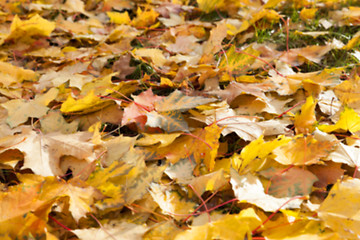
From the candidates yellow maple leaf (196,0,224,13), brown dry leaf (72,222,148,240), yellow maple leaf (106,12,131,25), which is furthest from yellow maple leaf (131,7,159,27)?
brown dry leaf (72,222,148,240)

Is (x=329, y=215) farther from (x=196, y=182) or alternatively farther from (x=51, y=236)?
(x=51, y=236)

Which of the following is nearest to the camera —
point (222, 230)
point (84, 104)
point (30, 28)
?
point (222, 230)

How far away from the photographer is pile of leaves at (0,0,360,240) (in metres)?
0.71

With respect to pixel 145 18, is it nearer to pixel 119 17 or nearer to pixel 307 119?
pixel 119 17

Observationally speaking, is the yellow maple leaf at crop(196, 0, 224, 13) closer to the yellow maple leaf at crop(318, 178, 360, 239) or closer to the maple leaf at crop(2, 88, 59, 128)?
the maple leaf at crop(2, 88, 59, 128)

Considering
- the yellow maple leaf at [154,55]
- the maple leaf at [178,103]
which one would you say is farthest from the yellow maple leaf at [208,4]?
the maple leaf at [178,103]

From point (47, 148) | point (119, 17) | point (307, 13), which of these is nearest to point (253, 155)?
point (47, 148)

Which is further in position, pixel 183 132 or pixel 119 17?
pixel 119 17

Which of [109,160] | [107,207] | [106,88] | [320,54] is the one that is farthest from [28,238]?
[320,54]

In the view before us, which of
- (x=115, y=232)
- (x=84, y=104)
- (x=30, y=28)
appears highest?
(x=30, y=28)

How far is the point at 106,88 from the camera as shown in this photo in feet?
3.63

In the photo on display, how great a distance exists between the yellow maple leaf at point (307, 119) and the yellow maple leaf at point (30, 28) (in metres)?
1.23

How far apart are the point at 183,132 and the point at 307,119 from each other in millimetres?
392

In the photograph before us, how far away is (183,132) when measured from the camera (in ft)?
3.04
